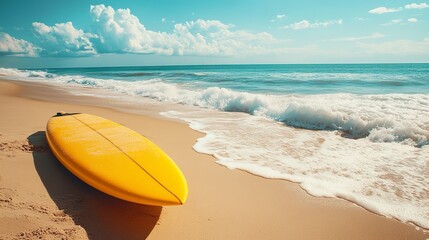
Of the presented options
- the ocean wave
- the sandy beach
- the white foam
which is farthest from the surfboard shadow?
the ocean wave

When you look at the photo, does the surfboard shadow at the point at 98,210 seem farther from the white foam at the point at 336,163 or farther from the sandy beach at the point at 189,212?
the white foam at the point at 336,163

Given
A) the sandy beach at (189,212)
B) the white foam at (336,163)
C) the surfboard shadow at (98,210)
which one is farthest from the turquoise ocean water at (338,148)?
the surfboard shadow at (98,210)

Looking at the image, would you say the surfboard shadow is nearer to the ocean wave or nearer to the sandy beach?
the sandy beach

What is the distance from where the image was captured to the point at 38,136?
15.3 ft

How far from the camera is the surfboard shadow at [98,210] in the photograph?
2.34m

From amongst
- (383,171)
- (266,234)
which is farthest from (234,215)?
(383,171)

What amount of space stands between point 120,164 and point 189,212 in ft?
3.05

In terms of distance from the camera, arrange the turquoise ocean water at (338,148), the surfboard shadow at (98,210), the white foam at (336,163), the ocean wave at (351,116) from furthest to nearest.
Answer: the ocean wave at (351,116) < the turquoise ocean water at (338,148) < the white foam at (336,163) < the surfboard shadow at (98,210)

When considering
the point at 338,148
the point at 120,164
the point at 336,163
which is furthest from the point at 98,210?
the point at 338,148

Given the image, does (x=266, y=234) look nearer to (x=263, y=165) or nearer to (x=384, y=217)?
(x=384, y=217)

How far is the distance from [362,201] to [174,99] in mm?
9721

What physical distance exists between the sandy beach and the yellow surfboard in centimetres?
25

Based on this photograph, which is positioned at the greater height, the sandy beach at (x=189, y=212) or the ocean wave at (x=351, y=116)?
the ocean wave at (x=351, y=116)

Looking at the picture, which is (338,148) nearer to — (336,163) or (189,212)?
(336,163)
